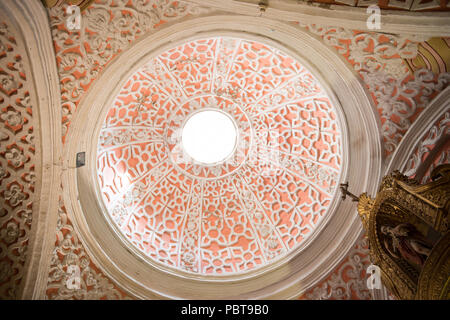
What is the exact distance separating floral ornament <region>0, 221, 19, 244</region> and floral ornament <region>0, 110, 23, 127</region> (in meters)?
1.83

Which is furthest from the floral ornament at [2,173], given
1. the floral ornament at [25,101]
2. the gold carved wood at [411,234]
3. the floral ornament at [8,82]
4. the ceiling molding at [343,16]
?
the gold carved wood at [411,234]

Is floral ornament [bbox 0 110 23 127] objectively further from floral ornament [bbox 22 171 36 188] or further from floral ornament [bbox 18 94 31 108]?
floral ornament [bbox 22 171 36 188]

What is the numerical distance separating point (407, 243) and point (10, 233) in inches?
262

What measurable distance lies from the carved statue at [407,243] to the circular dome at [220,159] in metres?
3.82

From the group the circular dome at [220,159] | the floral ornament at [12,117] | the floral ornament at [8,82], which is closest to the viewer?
the floral ornament at [8,82]

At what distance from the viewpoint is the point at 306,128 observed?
9570mm

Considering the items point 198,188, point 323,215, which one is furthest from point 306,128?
point 198,188

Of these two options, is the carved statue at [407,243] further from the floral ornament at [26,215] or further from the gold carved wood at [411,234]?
the floral ornament at [26,215]

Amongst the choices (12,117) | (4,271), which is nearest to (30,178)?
(12,117)

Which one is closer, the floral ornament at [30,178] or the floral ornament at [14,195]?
the floral ornament at [14,195]

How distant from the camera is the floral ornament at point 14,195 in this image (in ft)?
23.4

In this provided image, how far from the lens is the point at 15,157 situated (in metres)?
7.14

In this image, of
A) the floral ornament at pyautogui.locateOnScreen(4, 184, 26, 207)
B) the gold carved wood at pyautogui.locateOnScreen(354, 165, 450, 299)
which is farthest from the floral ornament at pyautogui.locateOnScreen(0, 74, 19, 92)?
the gold carved wood at pyautogui.locateOnScreen(354, 165, 450, 299)

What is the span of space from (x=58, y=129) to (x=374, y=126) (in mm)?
6122
